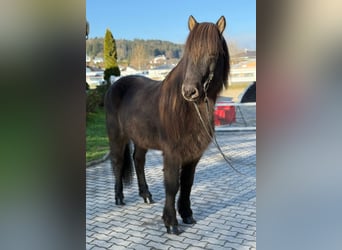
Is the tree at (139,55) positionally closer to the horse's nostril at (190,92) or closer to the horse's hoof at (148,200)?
the horse's hoof at (148,200)

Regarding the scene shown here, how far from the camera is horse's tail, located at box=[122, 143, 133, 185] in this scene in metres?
3.50

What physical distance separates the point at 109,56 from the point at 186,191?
4949 mm

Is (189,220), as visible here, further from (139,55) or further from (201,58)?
(139,55)

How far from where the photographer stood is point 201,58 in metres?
2.04

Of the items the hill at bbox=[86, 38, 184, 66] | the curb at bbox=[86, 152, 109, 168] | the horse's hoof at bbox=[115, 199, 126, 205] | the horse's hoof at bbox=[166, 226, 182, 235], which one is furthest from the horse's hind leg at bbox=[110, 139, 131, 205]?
the hill at bbox=[86, 38, 184, 66]

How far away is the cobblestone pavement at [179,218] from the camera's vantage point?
242cm

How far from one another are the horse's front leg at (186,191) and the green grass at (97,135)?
2.67 m

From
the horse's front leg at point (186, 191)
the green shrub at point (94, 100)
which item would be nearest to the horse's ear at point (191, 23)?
the horse's front leg at point (186, 191)

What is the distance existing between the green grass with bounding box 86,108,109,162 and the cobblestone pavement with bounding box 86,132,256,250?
51 cm

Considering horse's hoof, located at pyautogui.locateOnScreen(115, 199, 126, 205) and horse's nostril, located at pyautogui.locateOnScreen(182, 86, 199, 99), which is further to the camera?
horse's hoof, located at pyautogui.locateOnScreen(115, 199, 126, 205)

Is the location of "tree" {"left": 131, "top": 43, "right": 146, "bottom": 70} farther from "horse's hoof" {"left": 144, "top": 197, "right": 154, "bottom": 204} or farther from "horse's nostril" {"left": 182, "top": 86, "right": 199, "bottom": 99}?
"horse's nostril" {"left": 182, "top": 86, "right": 199, "bottom": 99}

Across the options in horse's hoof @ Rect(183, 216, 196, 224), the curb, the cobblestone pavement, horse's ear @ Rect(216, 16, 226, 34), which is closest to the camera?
horse's ear @ Rect(216, 16, 226, 34)
